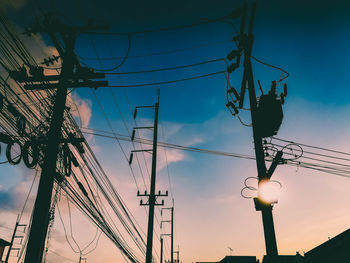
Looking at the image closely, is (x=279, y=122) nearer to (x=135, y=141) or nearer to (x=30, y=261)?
(x=30, y=261)

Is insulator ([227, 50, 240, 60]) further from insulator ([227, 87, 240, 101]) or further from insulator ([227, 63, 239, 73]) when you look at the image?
insulator ([227, 87, 240, 101])

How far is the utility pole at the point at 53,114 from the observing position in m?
5.08

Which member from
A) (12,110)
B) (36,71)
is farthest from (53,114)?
(36,71)

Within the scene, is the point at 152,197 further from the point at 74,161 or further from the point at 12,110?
the point at 12,110

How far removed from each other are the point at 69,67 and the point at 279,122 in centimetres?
710

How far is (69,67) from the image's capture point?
7.11 meters

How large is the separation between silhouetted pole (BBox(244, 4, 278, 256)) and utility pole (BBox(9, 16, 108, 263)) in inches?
181

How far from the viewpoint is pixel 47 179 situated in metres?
5.53

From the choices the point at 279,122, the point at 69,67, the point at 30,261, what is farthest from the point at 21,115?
the point at 279,122

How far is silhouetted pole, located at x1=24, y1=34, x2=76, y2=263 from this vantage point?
197 inches

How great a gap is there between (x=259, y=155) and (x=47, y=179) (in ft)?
18.1

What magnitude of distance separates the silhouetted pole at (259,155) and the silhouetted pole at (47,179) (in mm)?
5196

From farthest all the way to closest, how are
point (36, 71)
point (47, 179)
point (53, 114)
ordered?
point (36, 71), point (53, 114), point (47, 179)

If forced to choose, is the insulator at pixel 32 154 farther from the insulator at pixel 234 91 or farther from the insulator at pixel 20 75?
the insulator at pixel 234 91
